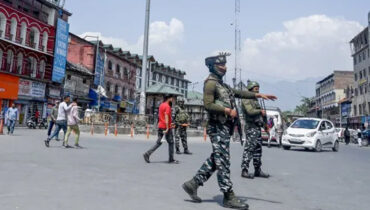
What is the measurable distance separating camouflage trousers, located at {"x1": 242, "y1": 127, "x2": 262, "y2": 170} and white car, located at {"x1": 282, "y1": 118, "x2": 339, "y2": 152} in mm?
9996

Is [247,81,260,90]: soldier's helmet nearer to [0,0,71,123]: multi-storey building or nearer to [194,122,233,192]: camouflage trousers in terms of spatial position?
[194,122,233,192]: camouflage trousers

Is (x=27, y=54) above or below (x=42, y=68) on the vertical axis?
above

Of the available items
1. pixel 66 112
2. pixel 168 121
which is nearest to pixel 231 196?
pixel 168 121

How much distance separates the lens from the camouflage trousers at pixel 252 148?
704 cm

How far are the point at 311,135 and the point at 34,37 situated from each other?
28.7 metres

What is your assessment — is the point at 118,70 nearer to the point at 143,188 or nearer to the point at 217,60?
the point at 143,188

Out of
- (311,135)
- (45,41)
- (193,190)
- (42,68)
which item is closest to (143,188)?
(193,190)

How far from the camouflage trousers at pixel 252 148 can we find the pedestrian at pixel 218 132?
2628mm

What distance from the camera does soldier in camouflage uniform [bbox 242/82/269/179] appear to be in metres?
7.06

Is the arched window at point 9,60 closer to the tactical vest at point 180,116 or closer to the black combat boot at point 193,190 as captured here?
the tactical vest at point 180,116

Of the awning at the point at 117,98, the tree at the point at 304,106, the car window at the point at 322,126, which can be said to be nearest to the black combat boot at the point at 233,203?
the car window at the point at 322,126

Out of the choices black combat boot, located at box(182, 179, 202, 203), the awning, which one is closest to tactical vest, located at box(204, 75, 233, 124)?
black combat boot, located at box(182, 179, 202, 203)

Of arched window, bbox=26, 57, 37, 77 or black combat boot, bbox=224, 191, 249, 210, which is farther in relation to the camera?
arched window, bbox=26, 57, 37, 77

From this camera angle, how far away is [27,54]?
3281 centimetres
